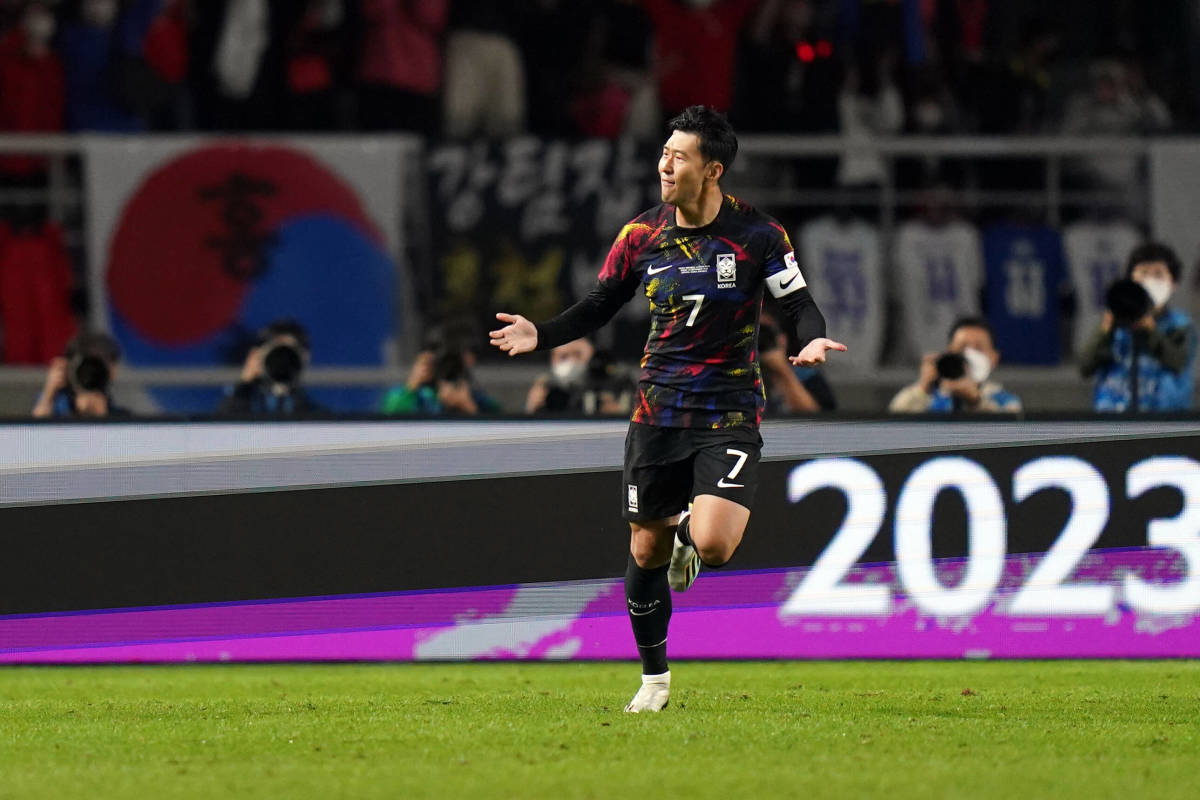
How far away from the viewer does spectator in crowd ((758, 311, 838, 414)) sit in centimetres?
995

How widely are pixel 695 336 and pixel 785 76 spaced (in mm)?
8197

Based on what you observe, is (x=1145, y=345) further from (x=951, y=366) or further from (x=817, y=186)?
(x=817, y=186)

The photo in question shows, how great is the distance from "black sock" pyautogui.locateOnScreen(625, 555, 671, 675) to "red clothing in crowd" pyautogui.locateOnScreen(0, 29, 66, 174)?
27.8ft

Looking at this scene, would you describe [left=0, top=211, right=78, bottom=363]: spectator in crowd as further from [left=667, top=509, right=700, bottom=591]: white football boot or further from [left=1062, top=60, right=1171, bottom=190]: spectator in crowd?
[left=667, top=509, right=700, bottom=591]: white football boot

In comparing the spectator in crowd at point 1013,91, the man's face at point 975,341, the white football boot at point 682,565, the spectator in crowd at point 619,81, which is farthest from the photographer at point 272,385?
the spectator in crowd at point 1013,91

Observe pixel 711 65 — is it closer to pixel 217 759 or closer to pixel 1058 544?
pixel 1058 544

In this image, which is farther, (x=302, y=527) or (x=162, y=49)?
(x=162, y=49)

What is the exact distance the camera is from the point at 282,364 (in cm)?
1043

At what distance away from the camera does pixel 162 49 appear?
14.2 meters

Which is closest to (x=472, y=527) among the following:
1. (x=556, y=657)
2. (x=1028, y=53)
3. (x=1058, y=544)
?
(x=556, y=657)

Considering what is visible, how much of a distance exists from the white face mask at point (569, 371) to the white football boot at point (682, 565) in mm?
3267

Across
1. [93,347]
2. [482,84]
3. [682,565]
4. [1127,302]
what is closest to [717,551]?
[682,565]

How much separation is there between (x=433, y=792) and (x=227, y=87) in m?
9.70

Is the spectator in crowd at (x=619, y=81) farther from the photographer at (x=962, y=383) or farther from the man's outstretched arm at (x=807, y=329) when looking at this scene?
the man's outstretched arm at (x=807, y=329)
